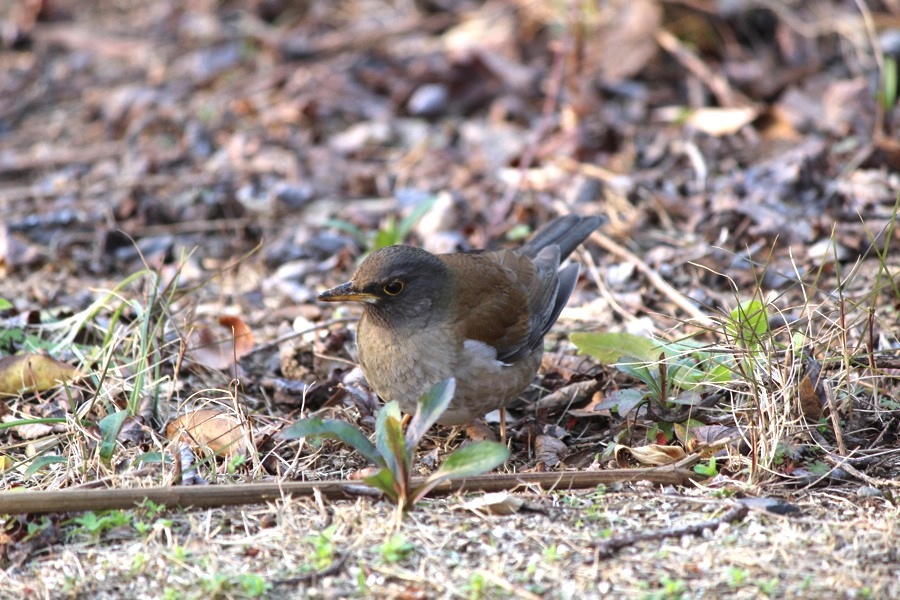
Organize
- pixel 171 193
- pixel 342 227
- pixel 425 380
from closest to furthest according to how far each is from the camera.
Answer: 1. pixel 425 380
2. pixel 342 227
3. pixel 171 193

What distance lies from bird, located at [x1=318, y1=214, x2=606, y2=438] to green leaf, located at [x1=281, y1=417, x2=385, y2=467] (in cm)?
86

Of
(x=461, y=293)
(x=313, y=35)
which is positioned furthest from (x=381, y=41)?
(x=461, y=293)

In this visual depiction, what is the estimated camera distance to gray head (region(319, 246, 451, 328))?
16.4 ft

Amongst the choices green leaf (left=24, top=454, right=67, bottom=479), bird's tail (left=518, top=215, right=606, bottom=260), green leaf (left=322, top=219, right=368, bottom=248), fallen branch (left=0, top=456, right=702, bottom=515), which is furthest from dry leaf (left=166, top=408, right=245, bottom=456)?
green leaf (left=322, top=219, right=368, bottom=248)

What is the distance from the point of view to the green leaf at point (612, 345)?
505 cm

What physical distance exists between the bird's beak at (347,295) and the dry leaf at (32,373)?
1.39m

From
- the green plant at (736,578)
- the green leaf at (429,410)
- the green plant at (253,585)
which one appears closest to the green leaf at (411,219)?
the green leaf at (429,410)

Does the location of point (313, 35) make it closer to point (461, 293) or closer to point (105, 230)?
point (105, 230)

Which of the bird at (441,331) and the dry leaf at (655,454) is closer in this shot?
the dry leaf at (655,454)

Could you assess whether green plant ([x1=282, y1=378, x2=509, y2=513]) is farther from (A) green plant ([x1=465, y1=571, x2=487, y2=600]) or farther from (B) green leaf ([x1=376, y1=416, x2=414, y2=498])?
(A) green plant ([x1=465, y1=571, x2=487, y2=600])

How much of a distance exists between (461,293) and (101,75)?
6595 mm

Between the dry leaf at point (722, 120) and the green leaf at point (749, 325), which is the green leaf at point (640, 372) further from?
the dry leaf at point (722, 120)

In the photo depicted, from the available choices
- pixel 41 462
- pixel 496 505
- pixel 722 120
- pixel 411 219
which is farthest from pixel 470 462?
pixel 722 120

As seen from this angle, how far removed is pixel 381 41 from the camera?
1001 centimetres
